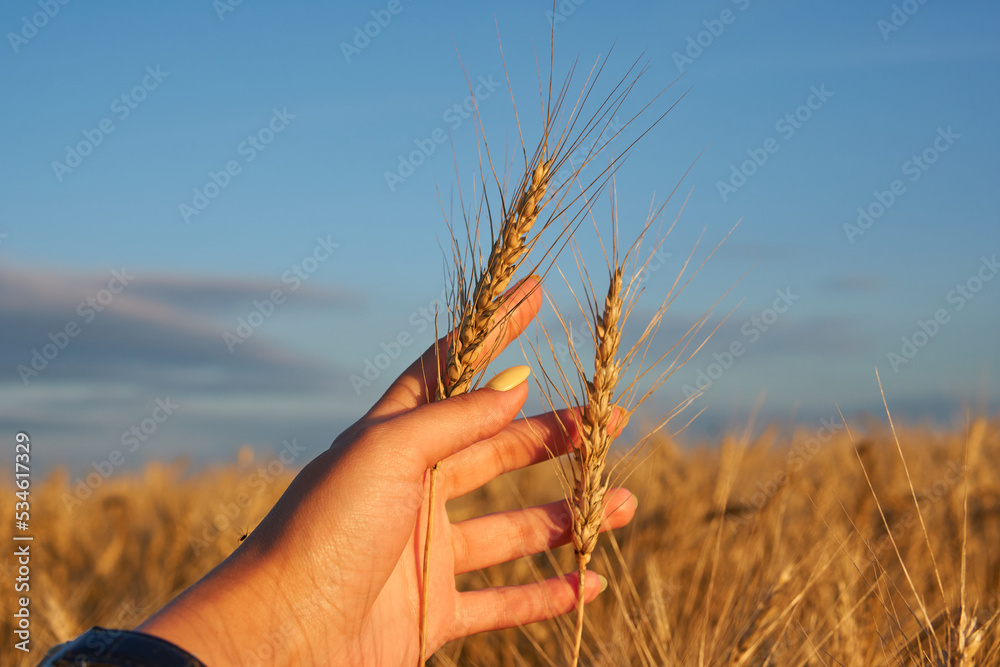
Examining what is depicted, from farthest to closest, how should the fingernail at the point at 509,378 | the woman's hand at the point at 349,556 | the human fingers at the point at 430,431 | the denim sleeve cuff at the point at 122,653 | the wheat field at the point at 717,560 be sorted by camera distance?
the wheat field at the point at 717,560 → the fingernail at the point at 509,378 → the human fingers at the point at 430,431 → the woman's hand at the point at 349,556 → the denim sleeve cuff at the point at 122,653

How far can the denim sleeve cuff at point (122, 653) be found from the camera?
1506mm

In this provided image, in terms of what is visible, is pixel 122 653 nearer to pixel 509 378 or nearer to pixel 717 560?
pixel 509 378

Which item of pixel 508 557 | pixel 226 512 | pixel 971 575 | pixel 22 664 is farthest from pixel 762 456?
pixel 22 664

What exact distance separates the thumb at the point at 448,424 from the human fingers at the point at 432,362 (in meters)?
0.20

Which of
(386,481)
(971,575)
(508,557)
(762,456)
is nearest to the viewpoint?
(386,481)

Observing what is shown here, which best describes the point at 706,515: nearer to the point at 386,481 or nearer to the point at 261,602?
the point at 386,481

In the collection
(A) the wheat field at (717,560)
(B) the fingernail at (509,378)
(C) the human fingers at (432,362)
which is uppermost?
(C) the human fingers at (432,362)

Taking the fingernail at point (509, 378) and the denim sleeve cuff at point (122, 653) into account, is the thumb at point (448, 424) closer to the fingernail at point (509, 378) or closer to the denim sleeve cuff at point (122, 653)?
the fingernail at point (509, 378)

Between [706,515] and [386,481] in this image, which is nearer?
[386,481]

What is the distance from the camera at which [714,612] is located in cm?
315

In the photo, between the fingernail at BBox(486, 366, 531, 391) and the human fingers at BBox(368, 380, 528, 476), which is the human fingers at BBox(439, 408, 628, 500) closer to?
the fingernail at BBox(486, 366, 531, 391)

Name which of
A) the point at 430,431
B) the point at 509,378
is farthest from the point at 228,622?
the point at 509,378

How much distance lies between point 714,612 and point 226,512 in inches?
105

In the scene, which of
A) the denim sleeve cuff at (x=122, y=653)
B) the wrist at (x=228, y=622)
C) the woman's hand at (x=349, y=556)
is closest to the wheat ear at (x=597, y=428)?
the woman's hand at (x=349, y=556)
